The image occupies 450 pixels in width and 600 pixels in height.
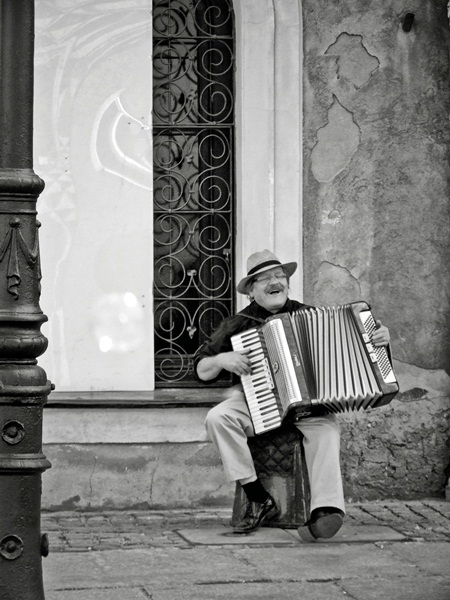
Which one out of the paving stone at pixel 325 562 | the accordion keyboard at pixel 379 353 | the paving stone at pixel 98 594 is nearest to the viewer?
the paving stone at pixel 98 594

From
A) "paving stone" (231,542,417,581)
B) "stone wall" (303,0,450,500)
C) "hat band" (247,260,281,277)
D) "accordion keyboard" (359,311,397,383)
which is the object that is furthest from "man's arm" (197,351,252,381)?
"stone wall" (303,0,450,500)

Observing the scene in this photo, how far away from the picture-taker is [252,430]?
22.7 feet

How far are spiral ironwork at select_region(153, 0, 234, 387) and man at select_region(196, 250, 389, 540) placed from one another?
93 cm

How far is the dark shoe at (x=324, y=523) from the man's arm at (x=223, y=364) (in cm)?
82

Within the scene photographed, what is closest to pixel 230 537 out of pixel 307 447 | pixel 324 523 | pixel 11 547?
pixel 324 523

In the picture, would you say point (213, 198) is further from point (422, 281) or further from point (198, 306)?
point (422, 281)

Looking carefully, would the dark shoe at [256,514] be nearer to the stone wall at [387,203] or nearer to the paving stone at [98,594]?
the stone wall at [387,203]

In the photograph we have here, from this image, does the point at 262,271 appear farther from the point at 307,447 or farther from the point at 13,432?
the point at 13,432

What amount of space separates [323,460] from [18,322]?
2.86 m

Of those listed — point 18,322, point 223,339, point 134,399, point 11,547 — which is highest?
point 18,322

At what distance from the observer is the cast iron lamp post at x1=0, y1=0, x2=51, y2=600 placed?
4.32m

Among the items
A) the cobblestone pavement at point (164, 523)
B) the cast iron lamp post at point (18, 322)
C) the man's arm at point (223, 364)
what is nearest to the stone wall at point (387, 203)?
the cobblestone pavement at point (164, 523)

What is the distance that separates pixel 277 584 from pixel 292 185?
9.68 feet

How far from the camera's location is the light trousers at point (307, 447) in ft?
22.1
